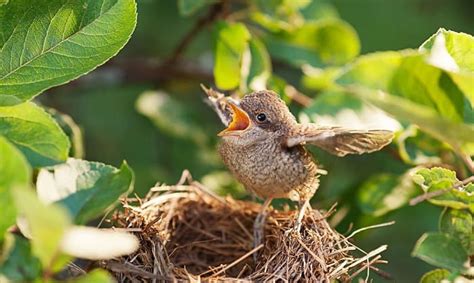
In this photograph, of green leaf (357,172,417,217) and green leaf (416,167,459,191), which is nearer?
green leaf (416,167,459,191)

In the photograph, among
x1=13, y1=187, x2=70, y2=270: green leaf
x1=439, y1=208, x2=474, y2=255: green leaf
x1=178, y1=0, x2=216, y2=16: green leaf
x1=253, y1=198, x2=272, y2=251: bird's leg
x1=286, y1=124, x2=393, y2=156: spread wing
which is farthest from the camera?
x1=178, y1=0, x2=216, y2=16: green leaf

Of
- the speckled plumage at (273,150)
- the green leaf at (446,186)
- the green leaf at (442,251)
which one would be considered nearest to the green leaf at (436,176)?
the green leaf at (446,186)

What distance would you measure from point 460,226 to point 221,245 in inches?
25.4

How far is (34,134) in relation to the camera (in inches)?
53.1

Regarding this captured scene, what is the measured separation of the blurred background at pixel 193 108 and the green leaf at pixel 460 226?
50cm

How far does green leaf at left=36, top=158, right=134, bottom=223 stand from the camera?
127 centimetres

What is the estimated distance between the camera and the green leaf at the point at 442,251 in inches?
55.5

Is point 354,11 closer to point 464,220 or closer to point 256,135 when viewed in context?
point 256,135

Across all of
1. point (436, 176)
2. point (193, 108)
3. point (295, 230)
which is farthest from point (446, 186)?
point (193, 108)

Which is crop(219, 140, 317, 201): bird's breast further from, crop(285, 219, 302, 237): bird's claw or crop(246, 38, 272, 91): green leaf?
crop(246, 38, 272, 91): green leaf

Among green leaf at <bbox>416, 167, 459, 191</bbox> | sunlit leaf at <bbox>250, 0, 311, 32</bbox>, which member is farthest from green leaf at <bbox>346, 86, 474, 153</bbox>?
sunlit leaf at <bbox>250, 0, 311, 32</bbox>

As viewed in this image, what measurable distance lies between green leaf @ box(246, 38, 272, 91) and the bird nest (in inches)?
11.5

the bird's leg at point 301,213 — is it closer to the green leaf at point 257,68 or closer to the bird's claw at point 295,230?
the bird's claw at point 295,230

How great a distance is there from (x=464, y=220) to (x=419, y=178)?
15 cm
